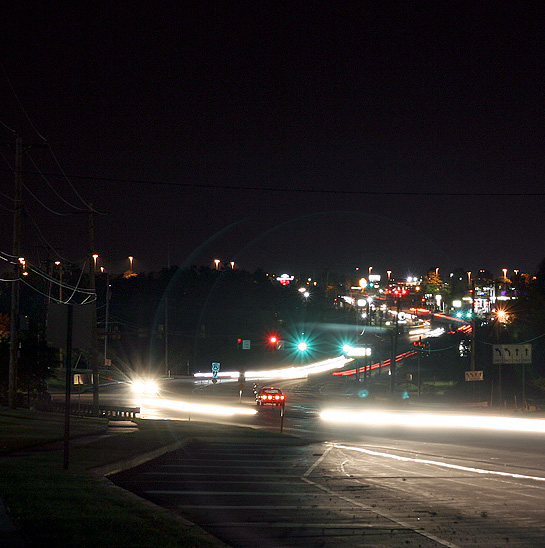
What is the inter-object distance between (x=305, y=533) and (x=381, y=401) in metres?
59.4

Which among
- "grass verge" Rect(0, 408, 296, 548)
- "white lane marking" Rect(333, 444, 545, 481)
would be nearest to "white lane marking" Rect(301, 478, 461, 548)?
A: "grass verge" Rect(0, 408, 296, 548)

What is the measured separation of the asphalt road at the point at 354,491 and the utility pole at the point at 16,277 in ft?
42.4

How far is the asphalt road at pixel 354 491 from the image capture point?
34.6ft

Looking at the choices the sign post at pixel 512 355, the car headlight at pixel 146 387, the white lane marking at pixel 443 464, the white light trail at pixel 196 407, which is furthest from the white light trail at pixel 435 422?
A: the car headlight at pixel 146 387

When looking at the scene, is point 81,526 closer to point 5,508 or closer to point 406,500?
point 5,508

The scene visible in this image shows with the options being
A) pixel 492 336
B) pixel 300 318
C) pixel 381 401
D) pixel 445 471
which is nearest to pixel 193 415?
pixel 381 401

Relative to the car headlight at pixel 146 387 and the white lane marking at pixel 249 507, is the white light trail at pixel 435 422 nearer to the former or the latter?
the white lane marking at pixel 249 507

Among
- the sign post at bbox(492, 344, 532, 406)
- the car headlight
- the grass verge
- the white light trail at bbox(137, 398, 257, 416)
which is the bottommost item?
the white light trail at bbox(137, 398, 257, 416)

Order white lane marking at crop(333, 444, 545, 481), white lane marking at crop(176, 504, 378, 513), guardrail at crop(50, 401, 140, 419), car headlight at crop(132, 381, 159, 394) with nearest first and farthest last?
white lane marking at crop(176, 504, 378, 513) < white lane marking at crop(333, 444, 545, 481) < guardrail at crop(50, 401, 140, 419) < car headlight at crop(132, 381, 159, 394)

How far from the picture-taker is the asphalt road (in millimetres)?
10557

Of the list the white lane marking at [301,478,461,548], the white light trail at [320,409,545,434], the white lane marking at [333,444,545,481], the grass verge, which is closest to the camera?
the grass verge

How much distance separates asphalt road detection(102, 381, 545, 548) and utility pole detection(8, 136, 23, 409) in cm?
1293

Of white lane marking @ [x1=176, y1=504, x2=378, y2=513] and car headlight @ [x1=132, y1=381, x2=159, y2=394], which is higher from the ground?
white lane marking @ [x1=176, y1=504, x2=378, y2=513]

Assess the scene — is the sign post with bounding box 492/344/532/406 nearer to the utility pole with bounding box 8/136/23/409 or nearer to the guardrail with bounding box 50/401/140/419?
the guardrail with bounding box 50/401/140/419
